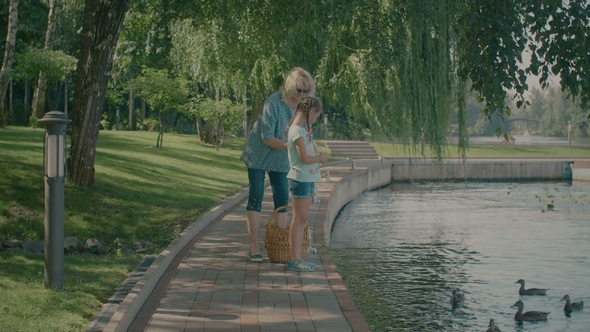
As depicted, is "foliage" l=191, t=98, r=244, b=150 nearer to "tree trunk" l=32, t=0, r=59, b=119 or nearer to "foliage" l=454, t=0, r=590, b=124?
"tree trunk" l=32, t=0, r=59, b=119

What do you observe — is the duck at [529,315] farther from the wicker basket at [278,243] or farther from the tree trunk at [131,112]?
the tree trunk at [131,112]

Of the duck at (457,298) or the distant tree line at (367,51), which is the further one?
the duck at (457,298)

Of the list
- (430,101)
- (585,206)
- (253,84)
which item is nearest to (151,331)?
(430,101)

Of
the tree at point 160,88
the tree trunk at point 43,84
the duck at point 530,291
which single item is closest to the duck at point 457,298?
the duck at point 530,291

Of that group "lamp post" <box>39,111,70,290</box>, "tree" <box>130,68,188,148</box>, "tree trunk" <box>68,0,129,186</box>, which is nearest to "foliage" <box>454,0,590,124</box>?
"lamp post" <box>39,111,70,290</box>

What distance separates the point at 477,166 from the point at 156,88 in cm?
1472

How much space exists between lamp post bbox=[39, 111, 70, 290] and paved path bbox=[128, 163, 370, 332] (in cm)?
95

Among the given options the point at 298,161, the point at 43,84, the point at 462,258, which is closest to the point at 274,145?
the point at 298,161

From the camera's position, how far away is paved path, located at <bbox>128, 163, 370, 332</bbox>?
686 cm

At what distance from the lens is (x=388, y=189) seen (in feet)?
108

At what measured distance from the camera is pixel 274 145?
8.99 meters

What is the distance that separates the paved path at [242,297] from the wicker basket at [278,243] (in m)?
0.11

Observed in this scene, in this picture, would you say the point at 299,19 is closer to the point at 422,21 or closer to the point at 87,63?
the point at 422,21

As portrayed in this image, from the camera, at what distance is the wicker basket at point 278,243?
942 centimetres
